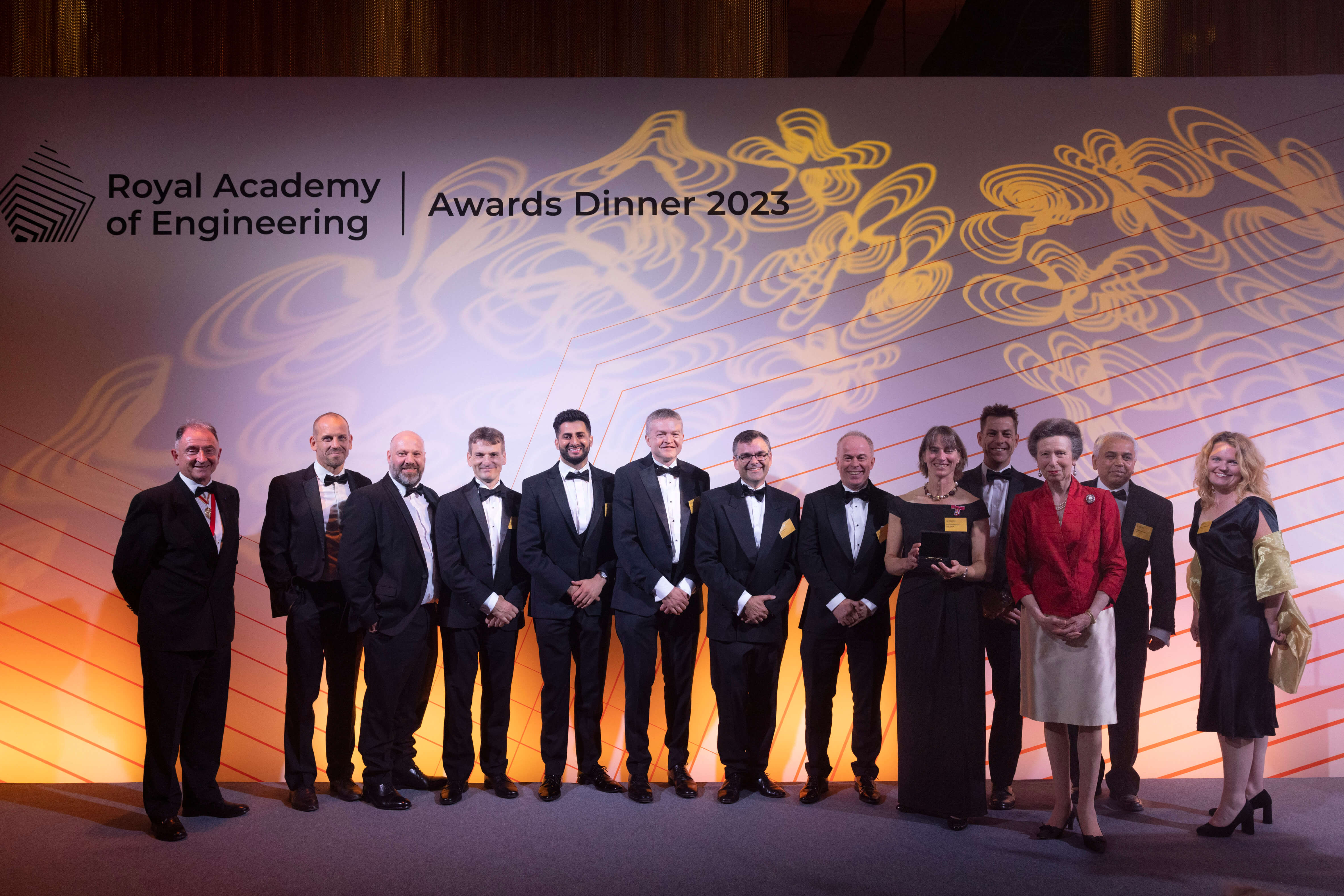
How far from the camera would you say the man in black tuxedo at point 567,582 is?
4.38m

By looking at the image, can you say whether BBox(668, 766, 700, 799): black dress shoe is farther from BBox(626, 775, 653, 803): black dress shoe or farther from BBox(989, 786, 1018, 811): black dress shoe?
BBox(989, 786, 1018, 811): black dress shoe

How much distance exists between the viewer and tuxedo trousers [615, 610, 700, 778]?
173 inches

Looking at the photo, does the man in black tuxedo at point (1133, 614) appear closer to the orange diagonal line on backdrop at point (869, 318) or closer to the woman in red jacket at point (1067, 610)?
the woman in red jacket at point (1067, 610)

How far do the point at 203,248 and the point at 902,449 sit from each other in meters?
4.02

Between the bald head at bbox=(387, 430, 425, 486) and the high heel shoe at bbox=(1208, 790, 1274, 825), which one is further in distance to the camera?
the bald head at bbox=(387, 430, 425, 486)

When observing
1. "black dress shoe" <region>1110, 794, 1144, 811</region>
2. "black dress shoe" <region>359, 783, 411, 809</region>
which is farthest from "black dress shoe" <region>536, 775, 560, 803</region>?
"black dress shoe" <region>1110, 794, 1144, 811</region>

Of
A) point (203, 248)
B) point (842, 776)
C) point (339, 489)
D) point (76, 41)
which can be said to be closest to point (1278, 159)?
point (842, 776)

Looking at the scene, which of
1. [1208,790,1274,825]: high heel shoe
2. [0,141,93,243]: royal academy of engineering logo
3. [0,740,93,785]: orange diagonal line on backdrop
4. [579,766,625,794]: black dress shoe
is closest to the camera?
[1208,790,1274,825]: high heel shoe

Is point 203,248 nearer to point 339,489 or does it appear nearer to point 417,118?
point 417,118

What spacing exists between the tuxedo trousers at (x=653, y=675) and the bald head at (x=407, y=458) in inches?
47.5

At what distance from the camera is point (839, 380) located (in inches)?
199

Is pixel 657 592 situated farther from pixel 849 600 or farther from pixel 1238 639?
pixel 1238 639

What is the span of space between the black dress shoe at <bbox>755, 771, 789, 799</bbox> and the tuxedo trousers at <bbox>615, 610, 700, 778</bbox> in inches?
14.7

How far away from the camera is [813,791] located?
14.2 feet
